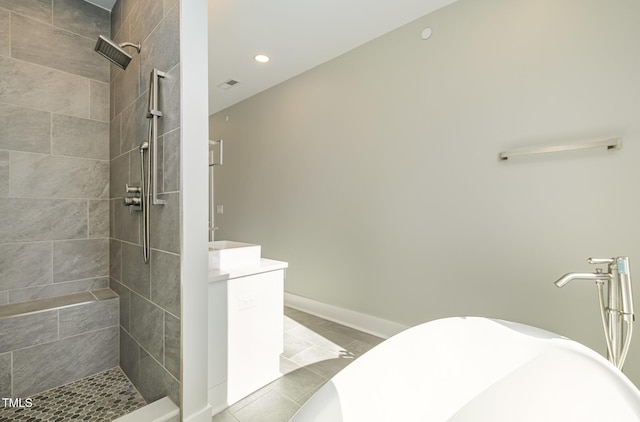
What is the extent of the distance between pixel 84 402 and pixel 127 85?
6.44ft

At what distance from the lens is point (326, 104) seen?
2994mm

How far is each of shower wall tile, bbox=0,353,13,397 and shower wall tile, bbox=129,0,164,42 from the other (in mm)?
1993

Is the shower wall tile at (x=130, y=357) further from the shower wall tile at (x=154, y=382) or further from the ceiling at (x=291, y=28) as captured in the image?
the ceiling at (x=291, y=28)

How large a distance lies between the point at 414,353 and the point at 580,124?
164 cm

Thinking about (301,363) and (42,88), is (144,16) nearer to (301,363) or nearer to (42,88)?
(42,88)

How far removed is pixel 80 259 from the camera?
2.16 metres

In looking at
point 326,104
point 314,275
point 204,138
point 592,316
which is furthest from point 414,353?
point 326,104

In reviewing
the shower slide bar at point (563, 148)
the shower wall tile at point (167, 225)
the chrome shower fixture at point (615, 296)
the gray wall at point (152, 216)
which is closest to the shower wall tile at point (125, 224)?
the gray wall at point (152, 216)

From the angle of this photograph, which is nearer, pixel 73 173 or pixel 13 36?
pixel 13 36

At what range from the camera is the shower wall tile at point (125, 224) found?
180cm

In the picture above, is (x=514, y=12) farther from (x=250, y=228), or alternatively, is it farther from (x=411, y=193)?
(x=250, y=228)

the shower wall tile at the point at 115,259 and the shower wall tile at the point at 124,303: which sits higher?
the shower wall tile at the point at 115,259

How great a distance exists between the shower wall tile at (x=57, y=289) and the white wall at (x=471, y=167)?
1.78m

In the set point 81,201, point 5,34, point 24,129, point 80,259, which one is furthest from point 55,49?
point 80,259
